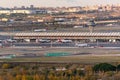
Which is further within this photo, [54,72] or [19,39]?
[19,39]

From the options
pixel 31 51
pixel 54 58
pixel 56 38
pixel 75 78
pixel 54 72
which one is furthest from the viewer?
pixel 56 38

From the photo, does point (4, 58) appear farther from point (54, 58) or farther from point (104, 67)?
point (104, 67)

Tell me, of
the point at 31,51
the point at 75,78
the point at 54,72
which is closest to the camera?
the point at 75,78

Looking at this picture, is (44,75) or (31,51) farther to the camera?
(31,51)

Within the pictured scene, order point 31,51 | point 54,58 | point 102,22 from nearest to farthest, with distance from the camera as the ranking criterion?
1. point 54,58
2. point 31,51
3. point 102,22

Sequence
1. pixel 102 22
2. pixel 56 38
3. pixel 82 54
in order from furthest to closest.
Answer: pixel 102 22 < pixel 56 38 < pixel 82 54

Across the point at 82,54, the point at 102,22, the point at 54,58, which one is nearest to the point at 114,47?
the point at 82,54

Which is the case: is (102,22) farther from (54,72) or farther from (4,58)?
(54,72)

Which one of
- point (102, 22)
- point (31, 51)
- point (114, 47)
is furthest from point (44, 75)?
point (102, 22)
